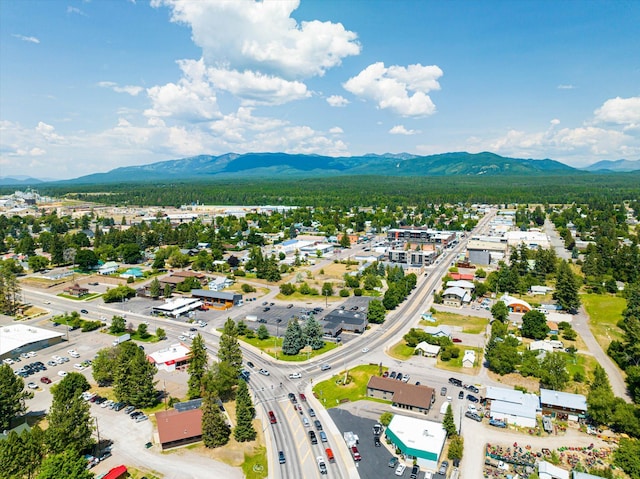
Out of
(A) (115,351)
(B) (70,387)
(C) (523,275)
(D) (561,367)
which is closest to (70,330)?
(A) (115,351)

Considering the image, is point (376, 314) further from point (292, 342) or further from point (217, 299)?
point (217, 299)

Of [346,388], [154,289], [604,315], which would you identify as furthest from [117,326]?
[604,315]

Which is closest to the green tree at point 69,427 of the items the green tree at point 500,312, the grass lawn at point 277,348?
the grass lawn at point 277,348

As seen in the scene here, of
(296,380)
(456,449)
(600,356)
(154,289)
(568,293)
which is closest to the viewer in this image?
(456,449)

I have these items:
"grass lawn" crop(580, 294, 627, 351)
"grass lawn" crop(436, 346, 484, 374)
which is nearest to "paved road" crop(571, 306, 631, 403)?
"grass lawn" crop(580, 294, 627, 351)

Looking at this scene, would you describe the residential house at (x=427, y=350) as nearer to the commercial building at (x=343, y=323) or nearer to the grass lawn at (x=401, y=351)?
the grass lawn at (x=401, y=351)

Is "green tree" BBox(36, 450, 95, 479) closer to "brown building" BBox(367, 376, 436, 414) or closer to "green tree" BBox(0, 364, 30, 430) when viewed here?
"green tree" BBox(0, 364, 30, 430)

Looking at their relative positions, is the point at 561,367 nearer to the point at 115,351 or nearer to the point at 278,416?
Answer: the point at 278,416
